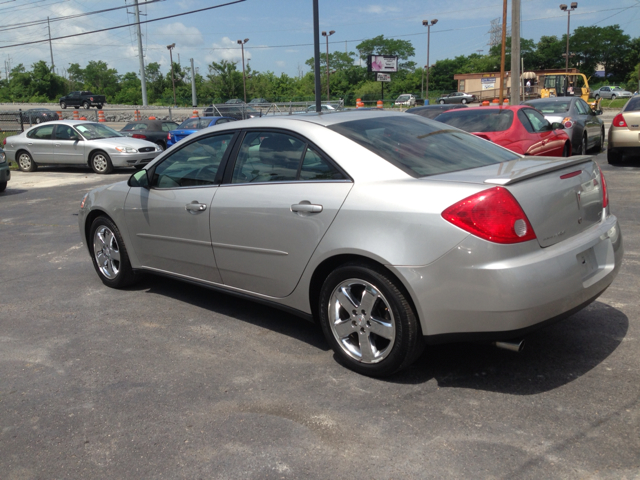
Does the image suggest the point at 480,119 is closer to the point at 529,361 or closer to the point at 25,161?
the point at 529,361

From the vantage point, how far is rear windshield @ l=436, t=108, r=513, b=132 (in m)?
9.83

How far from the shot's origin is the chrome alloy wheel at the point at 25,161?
18156 millimetres

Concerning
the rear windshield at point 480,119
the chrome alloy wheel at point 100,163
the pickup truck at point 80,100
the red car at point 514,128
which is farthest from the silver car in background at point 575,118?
the pickup truck at point 80,100

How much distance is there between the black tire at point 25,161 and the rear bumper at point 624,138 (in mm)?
16001

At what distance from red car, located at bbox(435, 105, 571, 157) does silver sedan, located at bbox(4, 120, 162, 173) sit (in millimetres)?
9750

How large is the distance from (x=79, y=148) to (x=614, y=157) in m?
14.1

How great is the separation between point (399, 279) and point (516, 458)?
1070mm

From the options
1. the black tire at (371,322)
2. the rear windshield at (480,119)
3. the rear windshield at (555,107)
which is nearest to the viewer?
the black tire at (371,322)

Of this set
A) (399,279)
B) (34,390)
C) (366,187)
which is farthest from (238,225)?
(34,390)

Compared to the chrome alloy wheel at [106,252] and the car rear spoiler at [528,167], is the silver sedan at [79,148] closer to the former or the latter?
the chrome alloy wheel at [106,252]

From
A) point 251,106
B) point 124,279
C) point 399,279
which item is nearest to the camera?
point 399,279

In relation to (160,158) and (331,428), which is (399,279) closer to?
(331,428)

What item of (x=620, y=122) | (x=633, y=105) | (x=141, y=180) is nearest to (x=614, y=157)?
(x=620, y=122)

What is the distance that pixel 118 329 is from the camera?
465cm
